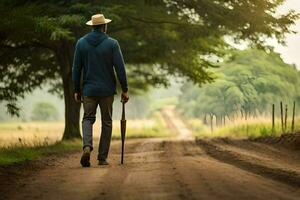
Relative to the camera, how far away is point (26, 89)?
23.7 meters

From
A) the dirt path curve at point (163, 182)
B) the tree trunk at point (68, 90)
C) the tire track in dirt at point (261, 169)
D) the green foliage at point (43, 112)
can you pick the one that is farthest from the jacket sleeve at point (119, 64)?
the green foliage at point (43, 112)

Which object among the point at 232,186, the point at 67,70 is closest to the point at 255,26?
the point at 67,70

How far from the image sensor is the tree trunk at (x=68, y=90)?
22.4 m

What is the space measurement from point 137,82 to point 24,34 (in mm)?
12463

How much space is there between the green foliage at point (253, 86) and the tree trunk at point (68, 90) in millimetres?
5161

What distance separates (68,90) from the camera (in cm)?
2286

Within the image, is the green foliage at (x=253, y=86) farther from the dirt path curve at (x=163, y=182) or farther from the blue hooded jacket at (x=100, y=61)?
the dirt path curve at (x=163, y=182)

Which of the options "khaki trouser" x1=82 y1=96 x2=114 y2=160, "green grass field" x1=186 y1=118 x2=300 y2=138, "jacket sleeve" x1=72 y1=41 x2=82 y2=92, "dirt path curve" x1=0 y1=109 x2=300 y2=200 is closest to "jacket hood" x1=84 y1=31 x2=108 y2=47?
"jacket sleeve" x1=72 y1=41 x2=82 y2=92

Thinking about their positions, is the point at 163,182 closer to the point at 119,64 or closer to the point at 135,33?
the point at 119,64

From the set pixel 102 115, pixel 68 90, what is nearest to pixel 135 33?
pixel 68 90

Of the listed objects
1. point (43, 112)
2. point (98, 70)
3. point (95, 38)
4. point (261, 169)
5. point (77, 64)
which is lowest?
point (43, 112)

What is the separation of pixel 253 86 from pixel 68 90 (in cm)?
682

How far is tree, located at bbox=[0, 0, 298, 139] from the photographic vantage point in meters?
16.6

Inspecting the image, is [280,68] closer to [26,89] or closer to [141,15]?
[141,15]
